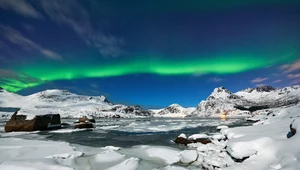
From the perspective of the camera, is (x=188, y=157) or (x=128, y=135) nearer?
(x=188, y=157)

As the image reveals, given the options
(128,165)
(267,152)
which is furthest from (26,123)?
(267,152)

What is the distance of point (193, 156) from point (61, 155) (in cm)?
704

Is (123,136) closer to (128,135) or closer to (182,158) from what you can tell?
(128,135)

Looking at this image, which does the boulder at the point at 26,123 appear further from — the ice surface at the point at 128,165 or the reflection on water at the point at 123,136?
the ice surface at the point at 128,165

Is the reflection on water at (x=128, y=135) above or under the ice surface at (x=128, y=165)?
above

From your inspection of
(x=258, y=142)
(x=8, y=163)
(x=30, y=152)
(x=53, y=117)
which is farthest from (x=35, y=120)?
(x=258, y=142)

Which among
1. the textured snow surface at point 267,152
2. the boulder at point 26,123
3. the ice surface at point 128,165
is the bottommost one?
the ice surface at point 128,165

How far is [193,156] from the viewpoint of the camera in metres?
11.1

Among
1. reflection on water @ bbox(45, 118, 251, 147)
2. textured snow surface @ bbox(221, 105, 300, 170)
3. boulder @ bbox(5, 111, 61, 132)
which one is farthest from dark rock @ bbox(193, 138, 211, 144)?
boulder @ bbox(5, 111, 61, 132)

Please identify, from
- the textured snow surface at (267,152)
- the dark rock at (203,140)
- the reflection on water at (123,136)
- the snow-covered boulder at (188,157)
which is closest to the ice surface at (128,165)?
the snow-covered boulder at (188,157)

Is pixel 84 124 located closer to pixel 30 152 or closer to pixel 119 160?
pixel 30 152

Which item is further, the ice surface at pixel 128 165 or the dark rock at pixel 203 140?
the dark rock at pixel 203 140

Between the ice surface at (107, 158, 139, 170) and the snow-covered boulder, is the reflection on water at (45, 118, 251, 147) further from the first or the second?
the ice surface at (107, 158, 139, 170)

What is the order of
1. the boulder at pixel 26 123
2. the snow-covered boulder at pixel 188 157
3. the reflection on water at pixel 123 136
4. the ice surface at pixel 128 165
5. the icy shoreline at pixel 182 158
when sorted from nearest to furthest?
the icy shoreline at pixel 182 158
the ice surface at pixel 128 165
the snow-covered boulder at pixel 188 157
the reflection on water at pixel 123 136
the boulder at pixel 26 123
